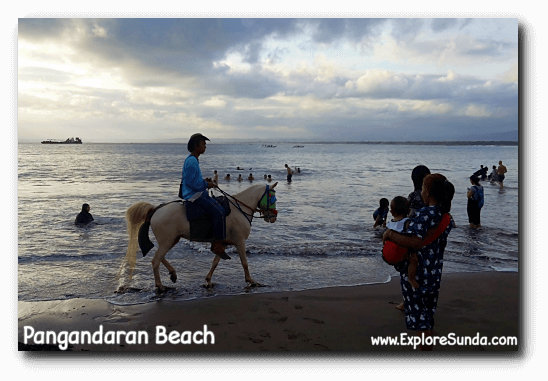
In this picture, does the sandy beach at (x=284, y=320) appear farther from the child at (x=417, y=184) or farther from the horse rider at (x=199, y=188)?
the child at (x=417, y=184)

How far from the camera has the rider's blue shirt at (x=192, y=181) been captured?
20.2 feet

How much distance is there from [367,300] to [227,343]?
110 inches

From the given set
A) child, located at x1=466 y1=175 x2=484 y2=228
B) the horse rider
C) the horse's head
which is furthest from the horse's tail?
child, located at x1=466 y1=175 x2=484 y2=228

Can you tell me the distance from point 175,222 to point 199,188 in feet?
2.64

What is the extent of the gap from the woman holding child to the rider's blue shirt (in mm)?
3644

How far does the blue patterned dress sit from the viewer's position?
143 inches

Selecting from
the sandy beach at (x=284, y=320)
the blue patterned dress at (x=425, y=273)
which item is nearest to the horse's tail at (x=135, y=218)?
the sandy beach at (x=284, y=320)

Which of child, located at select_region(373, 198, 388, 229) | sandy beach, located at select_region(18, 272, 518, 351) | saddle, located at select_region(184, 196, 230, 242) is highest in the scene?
saddle, located at select_region(184, 196, 230, 242)

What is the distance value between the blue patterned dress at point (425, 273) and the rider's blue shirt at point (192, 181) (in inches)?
149

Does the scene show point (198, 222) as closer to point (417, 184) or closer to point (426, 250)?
point (417, 184)

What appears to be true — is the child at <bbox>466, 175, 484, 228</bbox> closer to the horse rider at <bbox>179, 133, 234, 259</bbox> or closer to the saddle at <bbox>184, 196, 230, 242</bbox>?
the horse rider at <bbox>179, 133, 234, 259</bbox>

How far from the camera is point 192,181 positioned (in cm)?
630
